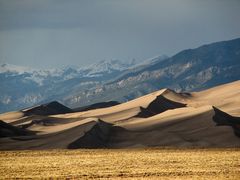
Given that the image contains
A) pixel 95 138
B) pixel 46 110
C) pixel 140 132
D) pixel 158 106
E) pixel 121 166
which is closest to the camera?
pixel 121 166

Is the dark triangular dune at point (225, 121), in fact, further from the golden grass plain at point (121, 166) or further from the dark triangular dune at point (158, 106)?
the golden grass plain at point (121, 166)

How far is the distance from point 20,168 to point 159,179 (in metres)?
11.7

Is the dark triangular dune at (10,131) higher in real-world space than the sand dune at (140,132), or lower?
higher

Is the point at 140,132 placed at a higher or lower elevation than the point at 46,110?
lower

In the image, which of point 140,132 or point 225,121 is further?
point 140,132

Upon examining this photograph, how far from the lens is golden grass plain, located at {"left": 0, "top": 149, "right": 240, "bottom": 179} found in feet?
136

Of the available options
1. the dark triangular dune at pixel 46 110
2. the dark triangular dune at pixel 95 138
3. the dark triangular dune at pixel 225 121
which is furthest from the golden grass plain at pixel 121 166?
the dark triangular dune at pixel 46 110

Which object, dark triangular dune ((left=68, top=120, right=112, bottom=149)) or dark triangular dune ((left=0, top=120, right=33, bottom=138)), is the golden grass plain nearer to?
dark triangular dune ((left=68, top=120, right=112, bottom=149))

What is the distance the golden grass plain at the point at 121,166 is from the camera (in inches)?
1633

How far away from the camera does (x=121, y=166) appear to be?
46875 millimetres

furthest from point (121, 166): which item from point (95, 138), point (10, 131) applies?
point (10, 131)

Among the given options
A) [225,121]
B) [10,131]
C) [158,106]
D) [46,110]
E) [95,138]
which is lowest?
[95,138]

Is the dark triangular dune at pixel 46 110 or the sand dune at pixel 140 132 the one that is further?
the dark triangular dune at pixel 46 110

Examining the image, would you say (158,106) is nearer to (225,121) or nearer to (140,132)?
(140,132)
